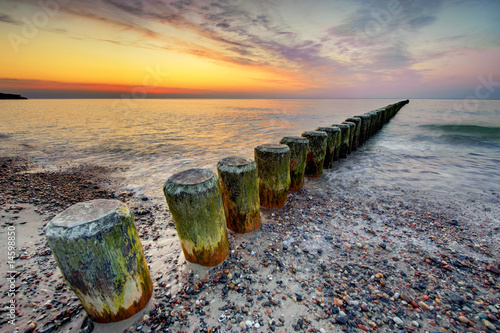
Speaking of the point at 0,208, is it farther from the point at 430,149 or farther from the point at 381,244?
the point at 430,149

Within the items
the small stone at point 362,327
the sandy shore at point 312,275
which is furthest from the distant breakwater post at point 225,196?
the small stone at point 362,327

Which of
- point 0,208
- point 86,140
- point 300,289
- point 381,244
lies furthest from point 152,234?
point 86,140

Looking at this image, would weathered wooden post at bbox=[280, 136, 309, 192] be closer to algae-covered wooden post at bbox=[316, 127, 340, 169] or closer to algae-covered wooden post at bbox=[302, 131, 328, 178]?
algae-covered wooden post at bbox=[302, 131, 328, 178]

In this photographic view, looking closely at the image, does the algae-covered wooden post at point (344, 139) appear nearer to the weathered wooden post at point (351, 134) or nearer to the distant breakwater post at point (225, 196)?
the weathered wooden post at point (351, 134)

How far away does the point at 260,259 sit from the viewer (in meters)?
3.17

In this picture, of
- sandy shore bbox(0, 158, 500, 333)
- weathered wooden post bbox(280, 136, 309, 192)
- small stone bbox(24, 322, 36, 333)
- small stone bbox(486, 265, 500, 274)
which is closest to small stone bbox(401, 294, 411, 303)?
sandy shore bbox(0, 158, 500, 333)

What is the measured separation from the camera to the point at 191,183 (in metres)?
2.55

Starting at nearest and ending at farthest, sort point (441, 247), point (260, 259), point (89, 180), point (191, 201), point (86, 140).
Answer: point (191, 201) → point (260, 259) → point (441, 247) → point (89, 180) → point (86, 140)

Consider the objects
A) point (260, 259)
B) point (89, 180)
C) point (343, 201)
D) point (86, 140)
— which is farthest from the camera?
point (86, 140)

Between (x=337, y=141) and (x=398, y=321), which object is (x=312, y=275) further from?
(x=337, y=141)

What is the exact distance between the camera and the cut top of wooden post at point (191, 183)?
8.25 ft

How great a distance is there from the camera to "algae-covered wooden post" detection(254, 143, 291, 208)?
13.4 feet

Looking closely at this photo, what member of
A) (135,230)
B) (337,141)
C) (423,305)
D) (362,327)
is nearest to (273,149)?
(135,230)

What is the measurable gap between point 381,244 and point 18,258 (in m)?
5.81
